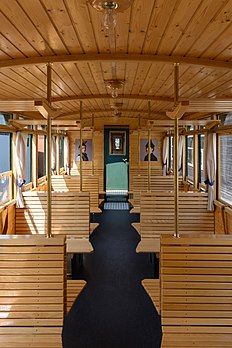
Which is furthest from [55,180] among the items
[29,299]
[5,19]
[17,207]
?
[5,19]

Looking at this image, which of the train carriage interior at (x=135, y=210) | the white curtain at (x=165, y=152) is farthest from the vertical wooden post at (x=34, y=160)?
the white curtain at (x=165, y=152)

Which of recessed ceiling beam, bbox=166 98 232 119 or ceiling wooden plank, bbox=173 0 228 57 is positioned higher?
ceiling wooden plank, bbox=173 0 228 57

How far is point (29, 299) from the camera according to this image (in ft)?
10.1

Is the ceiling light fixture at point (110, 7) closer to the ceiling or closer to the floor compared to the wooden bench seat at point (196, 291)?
closer to the ceiling

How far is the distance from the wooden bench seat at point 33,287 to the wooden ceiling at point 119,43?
1588mm

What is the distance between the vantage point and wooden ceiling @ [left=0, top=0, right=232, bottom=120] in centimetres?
209

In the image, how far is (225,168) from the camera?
6332 millimetres

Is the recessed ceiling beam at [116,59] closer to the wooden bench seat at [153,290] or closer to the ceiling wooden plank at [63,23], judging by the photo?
the ceiling wooden plank at [63,23]

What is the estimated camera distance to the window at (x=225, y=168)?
6.06 metres

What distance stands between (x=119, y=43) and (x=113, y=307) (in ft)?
9.69

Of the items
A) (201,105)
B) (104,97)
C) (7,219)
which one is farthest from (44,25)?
(7,219)

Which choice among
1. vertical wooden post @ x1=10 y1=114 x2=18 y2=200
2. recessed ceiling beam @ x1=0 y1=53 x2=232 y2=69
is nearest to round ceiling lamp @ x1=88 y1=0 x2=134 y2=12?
recessed ceiling beam @ x1=0 y1=53 x2=232 y2=69

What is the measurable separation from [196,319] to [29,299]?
4.63 feet

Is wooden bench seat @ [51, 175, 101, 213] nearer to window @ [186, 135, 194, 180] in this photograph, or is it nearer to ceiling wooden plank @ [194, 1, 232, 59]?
window @ [186, 135, 194, 180]
